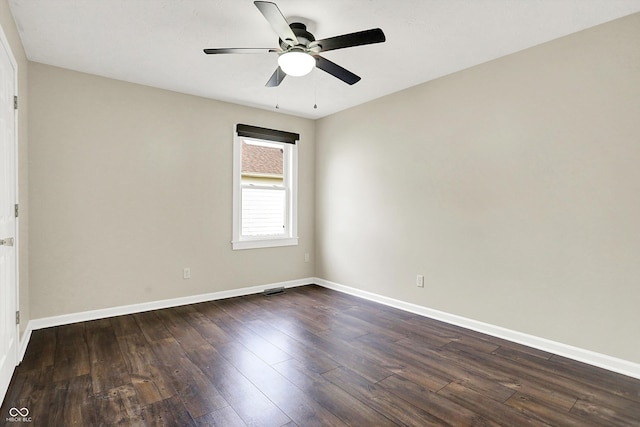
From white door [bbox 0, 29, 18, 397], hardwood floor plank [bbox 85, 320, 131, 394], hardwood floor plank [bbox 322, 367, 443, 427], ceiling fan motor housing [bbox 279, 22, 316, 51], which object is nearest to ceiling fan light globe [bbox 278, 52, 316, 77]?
ceiling fan motor housing [bbox 279, 22, 316, 51]

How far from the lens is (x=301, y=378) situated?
2414 mm

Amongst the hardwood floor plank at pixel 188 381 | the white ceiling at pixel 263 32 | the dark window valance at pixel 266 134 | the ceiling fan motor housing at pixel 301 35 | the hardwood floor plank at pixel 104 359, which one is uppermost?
the white ceiling at pixel 263 32

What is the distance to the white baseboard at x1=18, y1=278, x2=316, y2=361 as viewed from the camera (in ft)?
10.7

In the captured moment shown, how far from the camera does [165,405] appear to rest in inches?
81.4

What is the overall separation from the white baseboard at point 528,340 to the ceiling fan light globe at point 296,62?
2.84 metres

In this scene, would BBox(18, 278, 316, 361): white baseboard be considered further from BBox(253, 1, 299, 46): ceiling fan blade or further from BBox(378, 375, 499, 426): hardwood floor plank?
BBox(253, 1, 299, 46): ceiling fan blade

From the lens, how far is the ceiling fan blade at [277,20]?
1.93 m

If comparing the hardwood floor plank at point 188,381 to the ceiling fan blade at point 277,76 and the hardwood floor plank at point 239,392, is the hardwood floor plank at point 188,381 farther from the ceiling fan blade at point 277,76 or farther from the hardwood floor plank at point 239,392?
the ceiling fan blade at point 277,76

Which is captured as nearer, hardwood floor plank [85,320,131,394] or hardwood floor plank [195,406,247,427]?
hardwood floor plank [195,406,247,427]

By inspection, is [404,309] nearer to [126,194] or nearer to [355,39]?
[355,39]

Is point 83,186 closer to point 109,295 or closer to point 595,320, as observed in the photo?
point 109,295

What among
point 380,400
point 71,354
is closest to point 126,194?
point 71,354

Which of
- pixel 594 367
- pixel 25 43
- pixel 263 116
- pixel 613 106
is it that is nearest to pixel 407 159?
pixel 613 106

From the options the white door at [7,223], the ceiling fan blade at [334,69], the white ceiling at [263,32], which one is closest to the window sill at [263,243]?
the white ceiling at [263,32]
